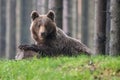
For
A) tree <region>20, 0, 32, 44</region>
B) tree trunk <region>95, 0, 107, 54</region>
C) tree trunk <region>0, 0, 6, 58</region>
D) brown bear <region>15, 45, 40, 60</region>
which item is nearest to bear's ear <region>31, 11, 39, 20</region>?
brown bear <region>15, 45, 40, 60</region>

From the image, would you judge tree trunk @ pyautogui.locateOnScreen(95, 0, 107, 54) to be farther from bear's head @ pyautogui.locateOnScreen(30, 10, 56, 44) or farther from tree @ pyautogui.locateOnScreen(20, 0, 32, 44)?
tree @ pyautogui.locateOnScreen(20, 0, 32, 44)

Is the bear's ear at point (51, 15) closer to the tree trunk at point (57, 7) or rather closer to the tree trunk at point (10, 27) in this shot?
the tree trunk at point (57, 7)

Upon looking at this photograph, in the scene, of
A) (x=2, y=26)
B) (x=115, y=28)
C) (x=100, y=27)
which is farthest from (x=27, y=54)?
(x=2, y=26)

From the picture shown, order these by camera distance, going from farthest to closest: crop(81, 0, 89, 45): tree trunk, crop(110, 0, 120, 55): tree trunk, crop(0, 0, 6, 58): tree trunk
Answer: crop(81, 0, 89, 45): tree trunk, crop(0, 0, 6, 58): tree trunk, crop(110, 0, 120, 55): tree trunk

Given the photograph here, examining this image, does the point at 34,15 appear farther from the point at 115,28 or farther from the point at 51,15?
the point at 115,28

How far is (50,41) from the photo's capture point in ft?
40.5

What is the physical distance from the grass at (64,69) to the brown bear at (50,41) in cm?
123

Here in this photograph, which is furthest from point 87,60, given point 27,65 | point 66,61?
point 27,65

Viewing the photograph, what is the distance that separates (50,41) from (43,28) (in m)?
0.33

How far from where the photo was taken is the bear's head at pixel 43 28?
12237mm

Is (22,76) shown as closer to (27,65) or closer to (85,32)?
(27,65)

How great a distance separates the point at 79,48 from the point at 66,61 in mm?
1964

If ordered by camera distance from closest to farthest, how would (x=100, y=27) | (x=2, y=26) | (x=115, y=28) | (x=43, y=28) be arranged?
1. (x=115, y=28)
2. (x=43, y=28)
3. (x=100, y=27)
4. (x=2, y=26)

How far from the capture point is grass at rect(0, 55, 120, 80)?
31.3 ft
